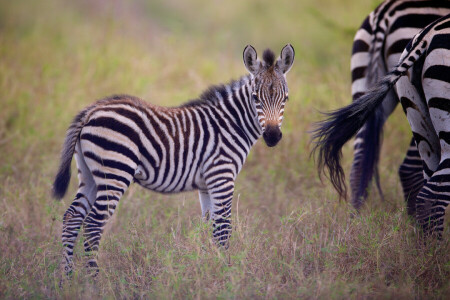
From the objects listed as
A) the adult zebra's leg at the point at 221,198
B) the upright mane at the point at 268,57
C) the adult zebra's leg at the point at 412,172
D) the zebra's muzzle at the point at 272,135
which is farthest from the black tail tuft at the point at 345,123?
the adult zebra's leg at the point at 412,172

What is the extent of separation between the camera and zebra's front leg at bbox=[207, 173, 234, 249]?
4777mm

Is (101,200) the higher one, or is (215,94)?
(215,94)

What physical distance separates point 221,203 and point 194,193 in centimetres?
183

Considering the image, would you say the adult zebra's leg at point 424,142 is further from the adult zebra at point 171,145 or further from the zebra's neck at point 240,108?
the zebra's neck at point 240,108

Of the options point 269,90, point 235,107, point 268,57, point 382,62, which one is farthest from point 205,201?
point 382,62

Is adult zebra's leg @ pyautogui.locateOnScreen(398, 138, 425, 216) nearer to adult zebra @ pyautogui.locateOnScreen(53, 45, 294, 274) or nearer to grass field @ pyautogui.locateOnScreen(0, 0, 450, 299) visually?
grass field @ pyautogui.locateOnScreen(0, 0, 450, 299)

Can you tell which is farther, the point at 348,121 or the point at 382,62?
the point at 382,62

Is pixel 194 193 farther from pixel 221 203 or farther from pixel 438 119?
pixel 438 119

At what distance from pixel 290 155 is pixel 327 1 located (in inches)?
205

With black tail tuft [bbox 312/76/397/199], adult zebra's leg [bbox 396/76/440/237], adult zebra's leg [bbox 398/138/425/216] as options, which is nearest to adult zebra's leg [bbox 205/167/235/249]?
black tail tuft [bbox 312/76/397/199]

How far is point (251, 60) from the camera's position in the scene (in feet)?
16.7

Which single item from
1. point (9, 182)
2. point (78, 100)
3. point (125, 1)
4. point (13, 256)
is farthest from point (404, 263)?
point (125, 1)

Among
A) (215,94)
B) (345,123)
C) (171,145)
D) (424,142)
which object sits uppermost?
(215,94)

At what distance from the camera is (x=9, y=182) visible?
6598 millimetres
